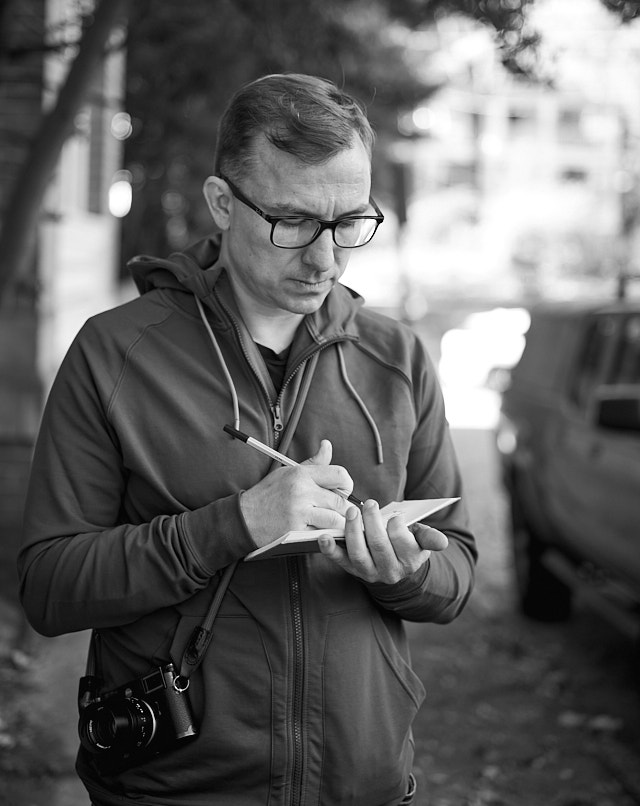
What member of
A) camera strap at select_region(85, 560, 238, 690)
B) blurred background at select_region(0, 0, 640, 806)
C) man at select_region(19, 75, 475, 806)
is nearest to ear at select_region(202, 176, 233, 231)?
man at select_region(19, 75, 475, 806)

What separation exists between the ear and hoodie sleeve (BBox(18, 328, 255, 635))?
0.37 metres

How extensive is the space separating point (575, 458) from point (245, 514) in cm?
466

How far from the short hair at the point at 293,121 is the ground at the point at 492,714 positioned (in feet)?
10.3

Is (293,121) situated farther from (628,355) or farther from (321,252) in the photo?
(628,355)

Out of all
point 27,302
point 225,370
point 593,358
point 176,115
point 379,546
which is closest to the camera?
point 379,546

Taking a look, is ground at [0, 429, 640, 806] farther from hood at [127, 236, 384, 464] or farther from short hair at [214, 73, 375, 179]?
short hair at [214, 73, 375, 179]

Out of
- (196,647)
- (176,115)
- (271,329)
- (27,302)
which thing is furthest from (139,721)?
(176,115)

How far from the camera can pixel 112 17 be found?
465cm

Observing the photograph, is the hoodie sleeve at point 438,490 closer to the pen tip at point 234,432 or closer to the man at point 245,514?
the man at point 245,514

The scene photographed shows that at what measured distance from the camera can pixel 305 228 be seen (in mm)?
2092

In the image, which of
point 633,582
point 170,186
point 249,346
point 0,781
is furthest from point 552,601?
point 170,186

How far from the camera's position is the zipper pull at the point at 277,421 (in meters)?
2.16

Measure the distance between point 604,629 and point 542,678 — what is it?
112cm

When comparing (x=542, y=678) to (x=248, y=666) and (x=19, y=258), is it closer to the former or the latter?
(x=19, y=258)
